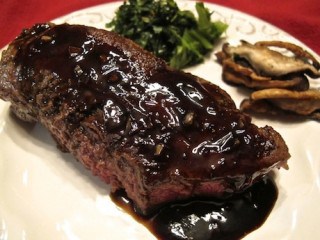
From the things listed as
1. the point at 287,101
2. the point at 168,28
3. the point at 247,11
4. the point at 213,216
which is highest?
the point at 168,28

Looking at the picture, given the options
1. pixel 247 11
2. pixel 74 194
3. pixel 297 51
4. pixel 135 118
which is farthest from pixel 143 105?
pixel 247 11

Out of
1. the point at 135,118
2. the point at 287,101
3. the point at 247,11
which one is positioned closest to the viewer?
the point at 135,118

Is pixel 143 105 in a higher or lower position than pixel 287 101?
higher

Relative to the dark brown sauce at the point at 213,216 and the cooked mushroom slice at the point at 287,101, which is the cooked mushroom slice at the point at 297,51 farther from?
the dark brown sauce at the point at 213,216

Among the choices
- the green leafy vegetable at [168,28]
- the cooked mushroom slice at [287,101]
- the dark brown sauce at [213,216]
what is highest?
the green leafy vegetable at [168,28]

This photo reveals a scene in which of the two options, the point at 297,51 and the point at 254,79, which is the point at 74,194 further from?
the point at 297,51

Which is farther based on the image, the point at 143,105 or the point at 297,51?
the point at 297,51

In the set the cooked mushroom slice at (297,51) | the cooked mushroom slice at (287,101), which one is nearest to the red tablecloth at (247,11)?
the cooked mushroom slice at (297,51)
